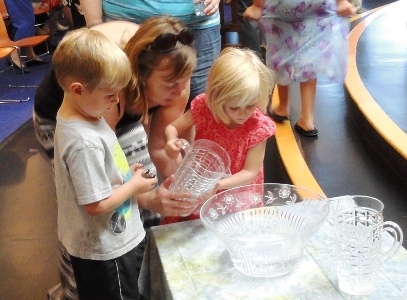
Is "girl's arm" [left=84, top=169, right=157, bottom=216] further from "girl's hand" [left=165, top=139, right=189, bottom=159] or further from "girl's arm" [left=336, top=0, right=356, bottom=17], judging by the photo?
"girl's arm" [left=336, top=0, right=356, bottom=17]

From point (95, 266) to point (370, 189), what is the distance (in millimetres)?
1311

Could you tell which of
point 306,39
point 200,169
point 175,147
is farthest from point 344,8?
point 200,169

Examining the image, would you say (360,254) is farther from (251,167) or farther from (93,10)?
(93,10)

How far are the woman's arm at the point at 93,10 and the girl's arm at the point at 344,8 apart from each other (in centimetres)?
115

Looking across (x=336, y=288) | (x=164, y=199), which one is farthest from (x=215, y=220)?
(x=336, y=288)

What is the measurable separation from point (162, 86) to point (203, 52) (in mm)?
595

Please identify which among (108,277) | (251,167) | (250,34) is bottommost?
(250,34)

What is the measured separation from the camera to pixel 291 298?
0.99m

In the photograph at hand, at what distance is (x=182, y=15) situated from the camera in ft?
6.38

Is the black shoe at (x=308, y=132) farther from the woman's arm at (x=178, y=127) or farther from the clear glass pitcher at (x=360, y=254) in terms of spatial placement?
the clear glass pitcher at (x=360, y=254)

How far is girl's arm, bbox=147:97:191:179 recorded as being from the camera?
1.79 metres

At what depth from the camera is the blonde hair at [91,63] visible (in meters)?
1.21

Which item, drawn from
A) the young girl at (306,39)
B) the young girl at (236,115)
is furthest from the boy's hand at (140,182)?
the young girl at (306,39)

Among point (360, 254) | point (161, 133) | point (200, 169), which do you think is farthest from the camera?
point (161, 133)
